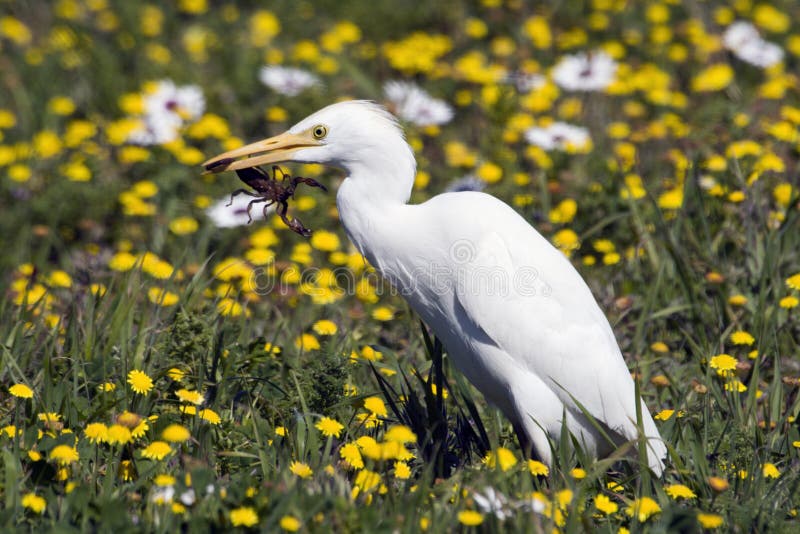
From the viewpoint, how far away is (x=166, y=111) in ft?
21.0

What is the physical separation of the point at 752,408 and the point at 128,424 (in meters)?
2.28

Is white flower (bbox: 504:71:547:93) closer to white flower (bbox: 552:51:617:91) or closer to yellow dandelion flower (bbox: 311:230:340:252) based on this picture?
white flower (bbox: 552:51:617:91)

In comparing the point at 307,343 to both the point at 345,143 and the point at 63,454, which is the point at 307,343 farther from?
the point at 63,454

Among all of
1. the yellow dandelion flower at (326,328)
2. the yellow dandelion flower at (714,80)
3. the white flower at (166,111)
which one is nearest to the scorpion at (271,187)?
the yellow dandelion flower at (326,328)

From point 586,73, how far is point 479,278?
339 cm

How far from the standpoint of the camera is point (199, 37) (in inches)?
320

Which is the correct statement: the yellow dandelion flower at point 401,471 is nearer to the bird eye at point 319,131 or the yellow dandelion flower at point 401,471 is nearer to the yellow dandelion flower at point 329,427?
the yellow dandelion flower at point 329,427

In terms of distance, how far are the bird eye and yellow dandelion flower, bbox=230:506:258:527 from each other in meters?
1.53


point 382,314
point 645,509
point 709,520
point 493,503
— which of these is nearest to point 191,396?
point 493,503

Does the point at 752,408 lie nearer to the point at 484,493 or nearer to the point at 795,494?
the point at 795,494

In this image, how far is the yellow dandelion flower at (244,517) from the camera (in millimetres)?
2881

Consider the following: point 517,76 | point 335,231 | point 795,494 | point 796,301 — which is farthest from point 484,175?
point 795,494

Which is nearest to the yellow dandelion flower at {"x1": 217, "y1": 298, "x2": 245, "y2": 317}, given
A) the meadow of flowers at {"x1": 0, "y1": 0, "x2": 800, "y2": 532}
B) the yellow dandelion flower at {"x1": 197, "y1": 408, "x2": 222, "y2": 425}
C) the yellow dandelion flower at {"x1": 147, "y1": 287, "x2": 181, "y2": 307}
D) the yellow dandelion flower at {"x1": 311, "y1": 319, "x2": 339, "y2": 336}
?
the meadow of flowers at {"x1": 0, "y1": 0, "x2": 800, "y2": 532}

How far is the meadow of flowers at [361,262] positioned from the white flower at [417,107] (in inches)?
1.1
